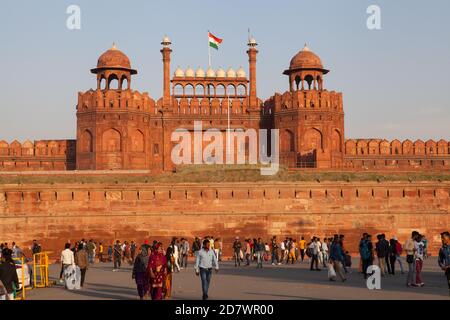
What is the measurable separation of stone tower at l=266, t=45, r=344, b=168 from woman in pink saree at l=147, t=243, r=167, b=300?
2513 centimetres

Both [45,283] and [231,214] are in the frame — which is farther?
[231,214]

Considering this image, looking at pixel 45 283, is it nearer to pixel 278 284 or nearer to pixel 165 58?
pixel 278 284

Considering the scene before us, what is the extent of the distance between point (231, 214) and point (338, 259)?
1330 cm

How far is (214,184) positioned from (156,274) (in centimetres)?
1712

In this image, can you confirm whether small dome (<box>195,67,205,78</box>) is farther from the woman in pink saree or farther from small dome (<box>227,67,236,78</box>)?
the woman in pink saree

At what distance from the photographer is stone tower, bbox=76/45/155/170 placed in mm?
36000

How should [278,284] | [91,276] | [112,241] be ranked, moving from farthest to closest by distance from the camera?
[112,241] < [91,276] < [278,284]

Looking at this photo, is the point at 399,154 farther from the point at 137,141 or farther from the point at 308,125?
the point at 137,141

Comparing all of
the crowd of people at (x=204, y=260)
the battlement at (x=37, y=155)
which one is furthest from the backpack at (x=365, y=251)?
the battlement at (x=37, y=155)

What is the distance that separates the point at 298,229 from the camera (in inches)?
1110

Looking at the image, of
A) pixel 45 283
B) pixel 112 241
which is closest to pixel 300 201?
pixel 112 241

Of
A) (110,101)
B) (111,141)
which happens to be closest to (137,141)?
(111,141)

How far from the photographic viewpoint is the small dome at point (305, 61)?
38688 mm

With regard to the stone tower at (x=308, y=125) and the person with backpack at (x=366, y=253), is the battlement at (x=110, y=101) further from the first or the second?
the person with backpack at (x=366, y=253)
